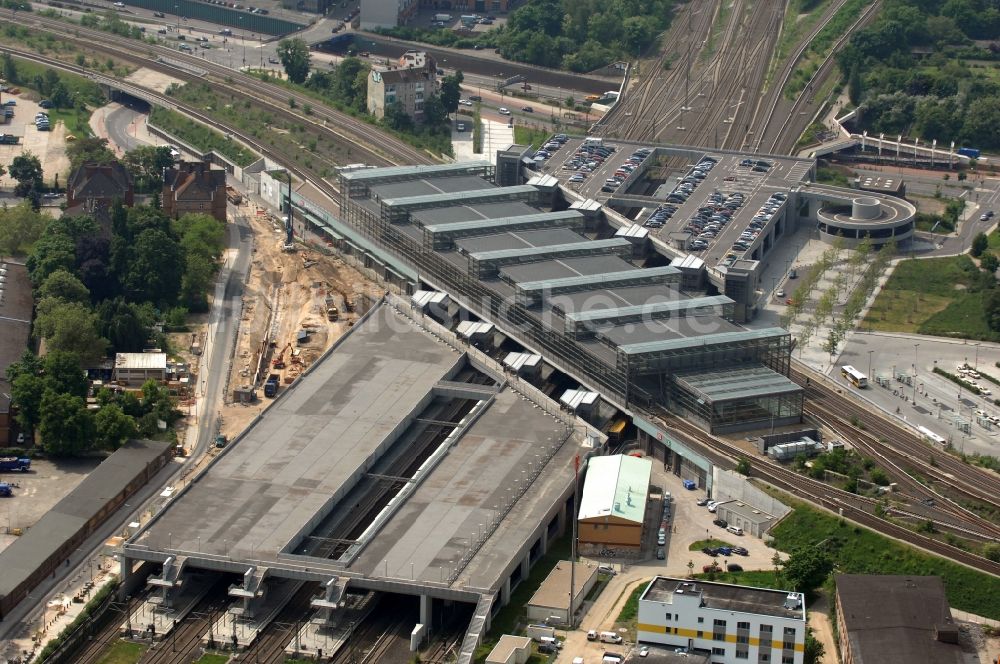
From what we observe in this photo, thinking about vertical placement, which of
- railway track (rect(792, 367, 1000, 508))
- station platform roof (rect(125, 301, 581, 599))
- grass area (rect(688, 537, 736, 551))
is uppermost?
railway track (rect(792, 367, 1000, 508))

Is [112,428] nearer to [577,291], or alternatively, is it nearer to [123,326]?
[123,326]

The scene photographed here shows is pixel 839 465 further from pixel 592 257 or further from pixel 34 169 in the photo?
pixel 34 169

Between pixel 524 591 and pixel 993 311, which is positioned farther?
pixel 993 311

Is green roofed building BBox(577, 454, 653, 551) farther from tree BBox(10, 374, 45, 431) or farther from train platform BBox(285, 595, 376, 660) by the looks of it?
tree BBox(10, 374, 45, 431)

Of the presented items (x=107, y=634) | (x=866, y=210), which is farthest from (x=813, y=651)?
(x=866, y=210)

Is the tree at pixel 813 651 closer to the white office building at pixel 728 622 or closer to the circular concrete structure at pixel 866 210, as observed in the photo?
the white office building at pixel 728 622

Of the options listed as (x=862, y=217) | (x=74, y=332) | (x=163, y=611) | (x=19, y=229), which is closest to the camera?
(x=163, y=611)

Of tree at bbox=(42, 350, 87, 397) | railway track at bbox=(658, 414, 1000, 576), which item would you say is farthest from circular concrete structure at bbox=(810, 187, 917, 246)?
tree at bbox=(42, 350, 87, 397)
